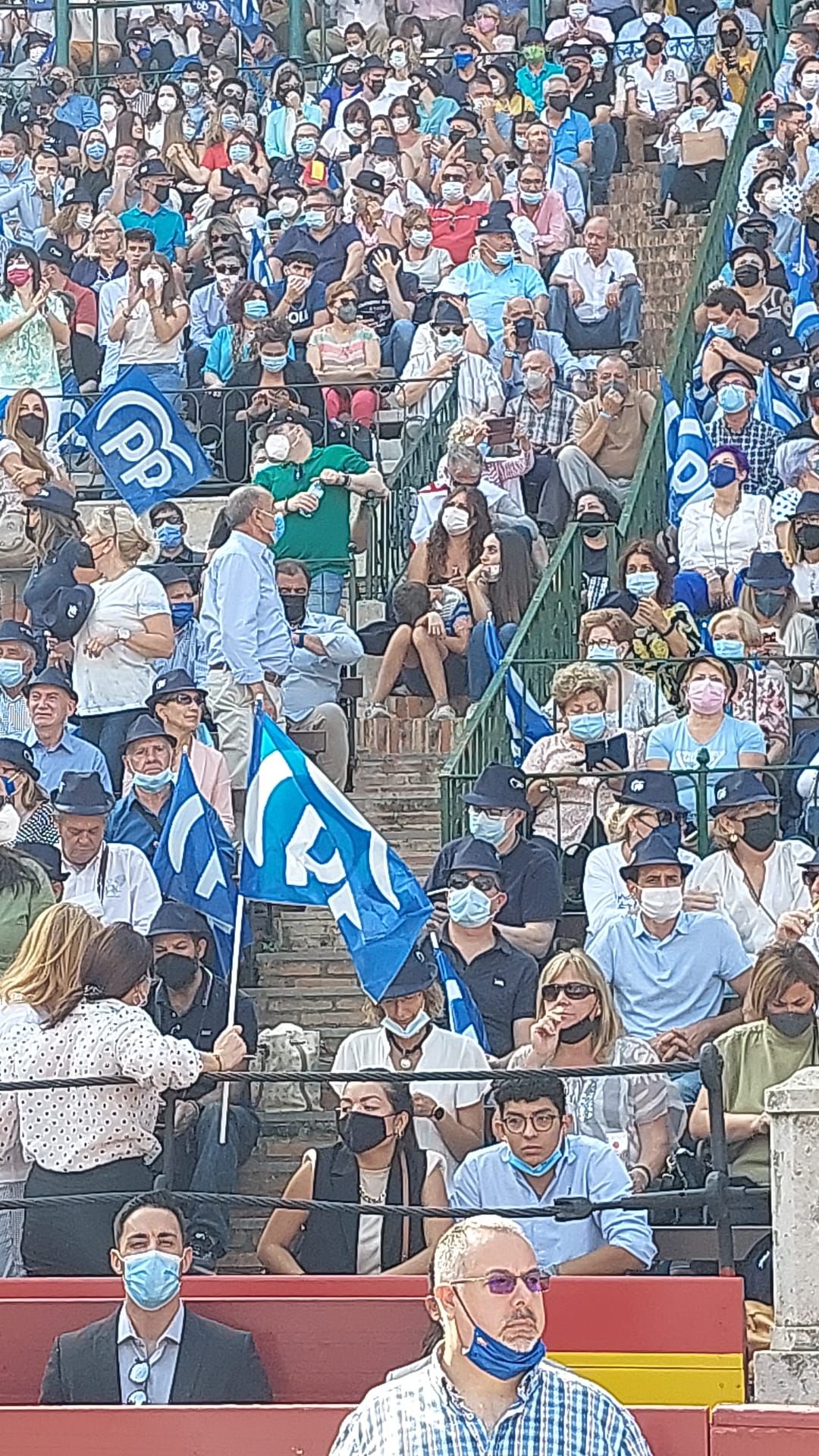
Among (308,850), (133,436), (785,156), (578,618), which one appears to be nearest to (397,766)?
(578,618)

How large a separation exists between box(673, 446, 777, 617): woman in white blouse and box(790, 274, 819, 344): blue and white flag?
85.6 inches

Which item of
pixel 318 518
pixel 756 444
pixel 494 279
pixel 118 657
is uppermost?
pixel 494 279

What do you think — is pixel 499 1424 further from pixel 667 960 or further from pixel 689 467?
pixel 689 467

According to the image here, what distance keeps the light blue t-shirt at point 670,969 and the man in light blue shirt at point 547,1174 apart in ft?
4.73

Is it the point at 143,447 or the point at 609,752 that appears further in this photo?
the point at 143,447

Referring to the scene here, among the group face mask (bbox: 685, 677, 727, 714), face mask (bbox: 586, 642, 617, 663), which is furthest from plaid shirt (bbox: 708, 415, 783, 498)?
face mask (bbox: 685, 677, 727, 714)

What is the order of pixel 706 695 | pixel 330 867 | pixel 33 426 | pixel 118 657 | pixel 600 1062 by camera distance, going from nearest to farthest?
pixel 600 1062 < pixel 330 867 < pixel 706 695 < pixel 118 657 < pixel 33 426

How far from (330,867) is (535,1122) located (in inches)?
53.5

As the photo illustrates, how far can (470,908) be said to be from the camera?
10141mm

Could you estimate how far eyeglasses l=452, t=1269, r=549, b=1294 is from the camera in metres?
6.09

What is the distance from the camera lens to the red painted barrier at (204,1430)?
6.62m

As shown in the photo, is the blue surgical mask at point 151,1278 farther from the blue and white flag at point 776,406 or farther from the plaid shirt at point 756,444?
the blue and white flag at point 776,406

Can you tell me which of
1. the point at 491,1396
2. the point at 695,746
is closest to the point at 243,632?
the point at 695,746

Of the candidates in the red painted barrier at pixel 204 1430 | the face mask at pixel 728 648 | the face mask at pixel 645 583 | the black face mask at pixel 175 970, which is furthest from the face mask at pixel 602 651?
the red painted barrier at pixel 204 1430
